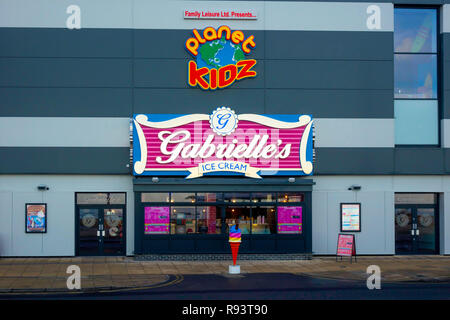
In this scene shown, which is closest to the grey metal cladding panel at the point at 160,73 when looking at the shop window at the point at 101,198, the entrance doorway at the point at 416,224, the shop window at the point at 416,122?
the shop window at the point at 101,198

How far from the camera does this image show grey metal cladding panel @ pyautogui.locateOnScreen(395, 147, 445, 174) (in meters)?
24.8

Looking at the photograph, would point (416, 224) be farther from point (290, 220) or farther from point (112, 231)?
point (112, 231)

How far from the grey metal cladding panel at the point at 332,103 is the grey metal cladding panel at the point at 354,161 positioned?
151 cm

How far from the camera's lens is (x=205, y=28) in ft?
79.0

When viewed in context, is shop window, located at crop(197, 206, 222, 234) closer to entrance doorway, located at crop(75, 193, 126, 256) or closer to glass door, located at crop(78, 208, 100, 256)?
entrance doorway, located at crop(75, 193, 126, 256)

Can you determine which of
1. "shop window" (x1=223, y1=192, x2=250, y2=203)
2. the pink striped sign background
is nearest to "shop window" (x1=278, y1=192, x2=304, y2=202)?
the pink striped sign background

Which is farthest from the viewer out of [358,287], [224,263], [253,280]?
[224,263]

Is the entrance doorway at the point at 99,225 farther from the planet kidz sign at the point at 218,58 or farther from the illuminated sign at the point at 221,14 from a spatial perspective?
the illuminated sign at the point at 221,14

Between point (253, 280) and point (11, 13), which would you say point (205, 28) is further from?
point (253, 280)

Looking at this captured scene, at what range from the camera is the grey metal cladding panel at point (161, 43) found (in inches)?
946

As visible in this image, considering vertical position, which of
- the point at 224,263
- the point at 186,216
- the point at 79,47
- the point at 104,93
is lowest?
the point at 224,263

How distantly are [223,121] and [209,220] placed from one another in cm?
416
